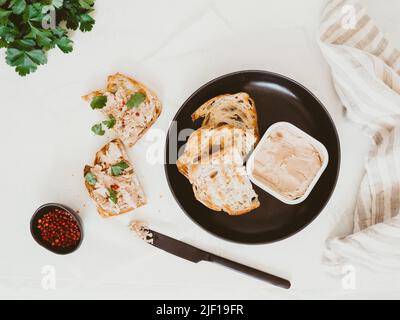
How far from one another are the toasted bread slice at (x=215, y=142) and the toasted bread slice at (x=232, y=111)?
0.10 ft

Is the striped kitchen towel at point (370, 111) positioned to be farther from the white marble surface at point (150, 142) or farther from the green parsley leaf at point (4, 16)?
the green parsley leaf at point (4, 16)

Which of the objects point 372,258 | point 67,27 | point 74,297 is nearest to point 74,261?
point 74,297

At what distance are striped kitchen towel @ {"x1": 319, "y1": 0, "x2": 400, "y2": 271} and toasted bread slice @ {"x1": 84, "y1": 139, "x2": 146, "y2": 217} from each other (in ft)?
1.61

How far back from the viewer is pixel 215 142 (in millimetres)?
944

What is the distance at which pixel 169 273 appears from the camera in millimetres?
1071

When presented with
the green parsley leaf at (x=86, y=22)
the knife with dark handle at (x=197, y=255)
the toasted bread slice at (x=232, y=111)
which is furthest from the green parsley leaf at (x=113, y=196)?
the green parsley leaf at (x=86, y=22)

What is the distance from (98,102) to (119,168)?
0.54 ft

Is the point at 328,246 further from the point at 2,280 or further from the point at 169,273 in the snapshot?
the point at 2,280

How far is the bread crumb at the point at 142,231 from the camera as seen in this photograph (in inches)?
41.0

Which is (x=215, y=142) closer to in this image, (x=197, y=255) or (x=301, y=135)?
(x=301, y=135)

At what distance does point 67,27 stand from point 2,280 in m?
0.67

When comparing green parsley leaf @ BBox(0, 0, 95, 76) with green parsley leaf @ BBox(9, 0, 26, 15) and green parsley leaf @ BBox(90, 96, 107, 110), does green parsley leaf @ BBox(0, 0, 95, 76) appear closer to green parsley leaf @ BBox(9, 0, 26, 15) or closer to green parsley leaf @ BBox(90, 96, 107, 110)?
green parsley leaf @ BBox(9, 0, 26, 15)

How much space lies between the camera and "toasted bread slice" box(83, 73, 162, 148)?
3.34 ft

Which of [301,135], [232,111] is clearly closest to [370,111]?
[301,135]
